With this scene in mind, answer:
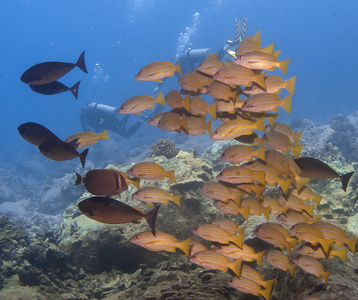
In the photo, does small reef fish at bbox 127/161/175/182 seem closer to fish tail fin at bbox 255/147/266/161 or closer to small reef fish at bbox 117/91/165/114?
small reef fish at bbox 117/91/165/114

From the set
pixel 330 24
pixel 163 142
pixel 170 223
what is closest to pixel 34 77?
pixel 170 223

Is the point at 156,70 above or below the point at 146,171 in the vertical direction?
above

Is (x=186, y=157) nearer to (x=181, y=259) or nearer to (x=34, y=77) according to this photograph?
(x=181, y=259)

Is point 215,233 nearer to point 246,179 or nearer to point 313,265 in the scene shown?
point 246,179

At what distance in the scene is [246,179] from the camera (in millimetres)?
3020

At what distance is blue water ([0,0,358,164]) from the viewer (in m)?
123

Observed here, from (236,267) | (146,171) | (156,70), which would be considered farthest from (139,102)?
(236,267)

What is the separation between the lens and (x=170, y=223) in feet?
16.7

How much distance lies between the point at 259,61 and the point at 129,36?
177 metres

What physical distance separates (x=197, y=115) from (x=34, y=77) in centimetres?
240

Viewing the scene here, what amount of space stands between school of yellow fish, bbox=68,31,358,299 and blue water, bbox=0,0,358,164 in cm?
11007

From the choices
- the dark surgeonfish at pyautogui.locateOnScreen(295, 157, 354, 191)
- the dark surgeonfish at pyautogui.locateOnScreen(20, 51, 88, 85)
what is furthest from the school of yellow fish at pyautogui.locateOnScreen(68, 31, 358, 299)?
the dark surgeonfish at pyautogui.locateOnScreen(20, 51, 88, 85)

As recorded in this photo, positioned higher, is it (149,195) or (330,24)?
(330,24)

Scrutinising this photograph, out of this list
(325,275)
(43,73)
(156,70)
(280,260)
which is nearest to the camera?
(325,275)
